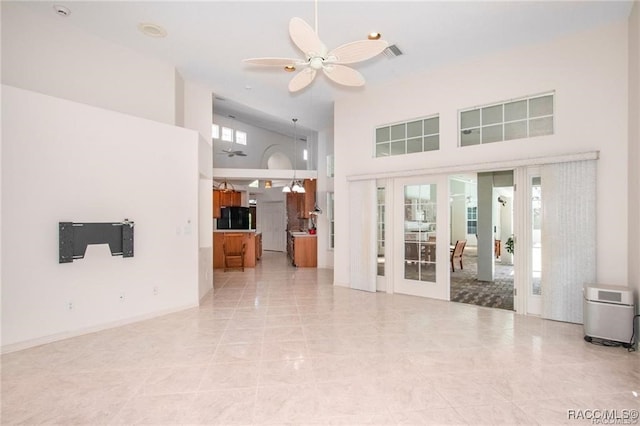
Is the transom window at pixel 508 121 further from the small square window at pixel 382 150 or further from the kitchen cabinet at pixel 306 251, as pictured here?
the kitchen cabinet at pixel 306 251

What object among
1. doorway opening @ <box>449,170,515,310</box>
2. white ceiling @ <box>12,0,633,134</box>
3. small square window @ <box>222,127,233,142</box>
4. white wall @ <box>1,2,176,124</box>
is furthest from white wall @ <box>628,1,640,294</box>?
small square window @ <box>222,127,233,142</box>

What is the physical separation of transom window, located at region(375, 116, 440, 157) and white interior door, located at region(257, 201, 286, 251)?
24.7 feet

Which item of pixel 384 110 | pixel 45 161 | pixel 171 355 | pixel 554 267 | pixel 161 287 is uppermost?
pixel 384 110

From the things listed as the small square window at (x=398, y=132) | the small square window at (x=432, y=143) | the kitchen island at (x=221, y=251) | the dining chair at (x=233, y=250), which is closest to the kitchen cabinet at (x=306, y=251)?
the kitchen island at (x=221, y=251)

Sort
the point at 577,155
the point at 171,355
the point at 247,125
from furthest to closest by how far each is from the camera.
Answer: the point at 247,125 → the point at 577,155 → the point at 171,355

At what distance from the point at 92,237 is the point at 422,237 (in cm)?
502

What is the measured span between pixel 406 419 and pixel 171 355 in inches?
94.1

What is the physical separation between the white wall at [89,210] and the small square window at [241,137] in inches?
266

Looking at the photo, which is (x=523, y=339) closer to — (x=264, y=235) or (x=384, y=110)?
(x=384, y=110)

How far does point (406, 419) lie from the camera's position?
221cm

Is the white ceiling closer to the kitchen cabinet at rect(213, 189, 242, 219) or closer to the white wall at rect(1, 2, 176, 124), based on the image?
the white wall at rect(1, 2, 176, 124)

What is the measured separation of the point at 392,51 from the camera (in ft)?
15.9

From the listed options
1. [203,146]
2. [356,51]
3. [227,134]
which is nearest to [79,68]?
[203,146]

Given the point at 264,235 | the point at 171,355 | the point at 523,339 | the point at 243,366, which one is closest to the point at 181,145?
the point at 171,355
